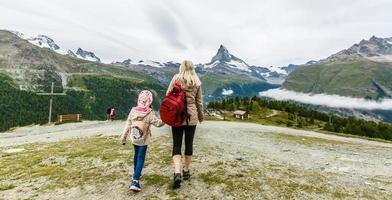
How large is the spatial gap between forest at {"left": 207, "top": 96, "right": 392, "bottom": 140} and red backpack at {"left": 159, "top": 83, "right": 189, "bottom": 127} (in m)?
135

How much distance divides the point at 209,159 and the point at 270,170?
2986mm

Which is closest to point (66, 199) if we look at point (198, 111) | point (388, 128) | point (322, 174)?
point (198, 111)

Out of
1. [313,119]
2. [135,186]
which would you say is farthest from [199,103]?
[313,119]

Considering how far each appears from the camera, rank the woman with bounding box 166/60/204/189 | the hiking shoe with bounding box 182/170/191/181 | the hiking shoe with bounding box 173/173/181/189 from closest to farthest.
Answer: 1. the hiking shoe with bounding box 173/173/181/189
2. the woman with bounding box 166/60/204/189
3. the hiking shoe with bounding box 182/170/191/181

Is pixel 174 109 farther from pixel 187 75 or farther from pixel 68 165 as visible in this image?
pixel 68 165

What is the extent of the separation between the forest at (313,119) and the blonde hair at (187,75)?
135 m

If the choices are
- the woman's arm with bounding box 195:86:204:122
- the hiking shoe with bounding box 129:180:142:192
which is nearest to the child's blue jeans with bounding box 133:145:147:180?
the hiking shoe with bounding box 129:180:142:192

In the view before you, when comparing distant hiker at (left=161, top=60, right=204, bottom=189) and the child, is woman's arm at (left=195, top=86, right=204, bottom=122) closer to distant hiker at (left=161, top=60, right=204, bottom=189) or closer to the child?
distant hiker at (left=161, top=60, right=204, bottom=189)

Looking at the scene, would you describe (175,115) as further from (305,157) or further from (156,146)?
(305,157)

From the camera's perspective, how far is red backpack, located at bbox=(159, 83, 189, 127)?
11.1m

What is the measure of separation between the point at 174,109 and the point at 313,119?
17653 centimetres

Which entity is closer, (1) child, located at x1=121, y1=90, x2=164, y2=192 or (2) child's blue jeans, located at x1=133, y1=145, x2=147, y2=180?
(2) child's blue jeans, located at x1=133, y1=145, x2=147, y2=180

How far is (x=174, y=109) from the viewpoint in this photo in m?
11.1

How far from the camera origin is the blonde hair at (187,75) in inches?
456
